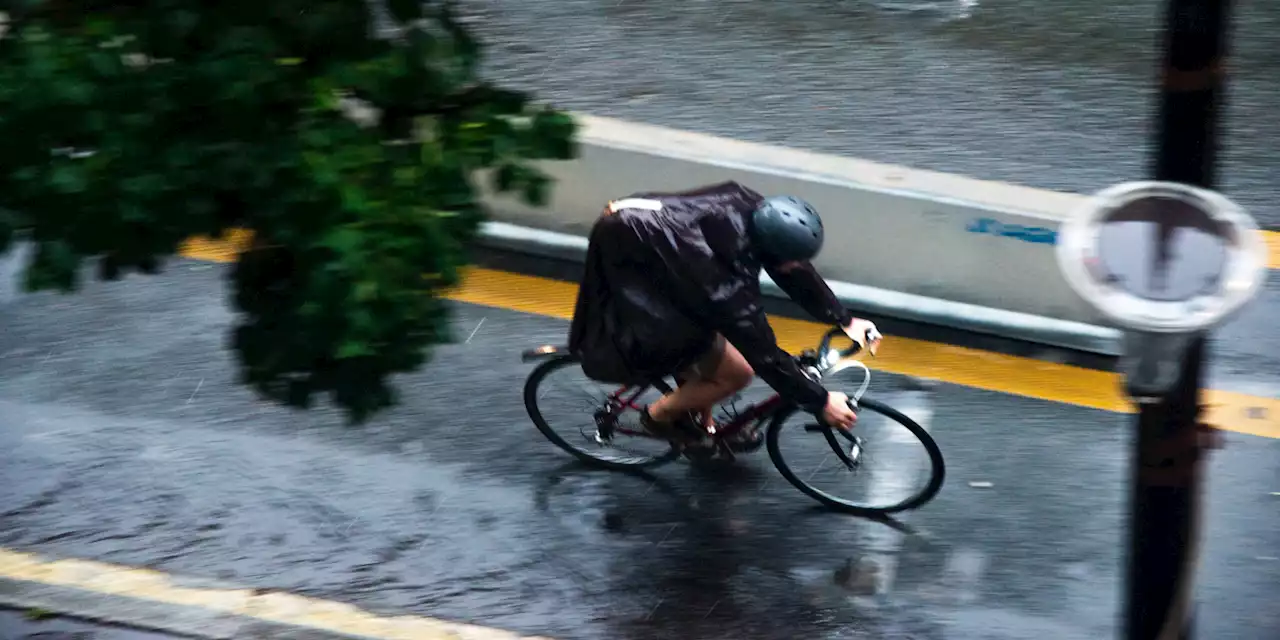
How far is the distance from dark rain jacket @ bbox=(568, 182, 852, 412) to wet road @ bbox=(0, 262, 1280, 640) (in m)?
0.80

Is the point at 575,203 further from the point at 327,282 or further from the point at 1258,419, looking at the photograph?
the point at 327,282

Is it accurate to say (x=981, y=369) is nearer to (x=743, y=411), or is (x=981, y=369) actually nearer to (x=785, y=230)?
(x=743, y=411)

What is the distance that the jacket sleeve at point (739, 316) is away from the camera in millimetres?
5590

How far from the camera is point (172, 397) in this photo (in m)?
7.15

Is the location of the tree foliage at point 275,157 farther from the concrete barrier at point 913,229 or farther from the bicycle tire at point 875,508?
the concrete barrier at point 913,229

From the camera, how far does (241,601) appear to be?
5.93 m

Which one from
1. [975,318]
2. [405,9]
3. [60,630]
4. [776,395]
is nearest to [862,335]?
[776,395]

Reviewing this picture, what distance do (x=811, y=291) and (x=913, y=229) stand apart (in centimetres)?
194

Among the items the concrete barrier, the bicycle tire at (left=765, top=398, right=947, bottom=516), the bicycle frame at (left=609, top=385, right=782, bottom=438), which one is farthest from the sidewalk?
the concrete barrier

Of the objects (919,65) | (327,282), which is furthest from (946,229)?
(327,282)

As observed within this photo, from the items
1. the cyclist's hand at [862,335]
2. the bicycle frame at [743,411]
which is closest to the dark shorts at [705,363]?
the bicycle frame at [743,411]

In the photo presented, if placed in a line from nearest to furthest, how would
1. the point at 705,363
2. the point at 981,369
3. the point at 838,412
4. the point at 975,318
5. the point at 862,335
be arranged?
1. the point at 838,412
2. the point at 862,335
3. the point at 705,363
4. the point at 981,369
5. the point at 975,318

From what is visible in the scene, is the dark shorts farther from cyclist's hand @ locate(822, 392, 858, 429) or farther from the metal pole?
the metal pole

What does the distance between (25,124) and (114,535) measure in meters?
3.14
